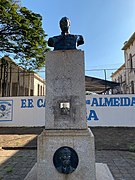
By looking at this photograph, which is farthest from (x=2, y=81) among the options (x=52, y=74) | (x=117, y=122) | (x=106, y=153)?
(x=52, y=74)

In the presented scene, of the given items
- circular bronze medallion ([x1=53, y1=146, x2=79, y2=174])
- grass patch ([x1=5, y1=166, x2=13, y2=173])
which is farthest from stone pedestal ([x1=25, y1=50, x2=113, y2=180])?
grass patch ([x1=5, y1=166, x2=13, y2=173])

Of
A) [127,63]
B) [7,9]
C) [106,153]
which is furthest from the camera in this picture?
[127,63]

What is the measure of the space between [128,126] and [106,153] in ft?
17.0

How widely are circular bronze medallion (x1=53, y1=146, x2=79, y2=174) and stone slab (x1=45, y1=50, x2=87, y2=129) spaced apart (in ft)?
1.31

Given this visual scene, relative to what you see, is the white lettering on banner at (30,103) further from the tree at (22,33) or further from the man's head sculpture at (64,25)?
the man's head sculpture at (64,25)

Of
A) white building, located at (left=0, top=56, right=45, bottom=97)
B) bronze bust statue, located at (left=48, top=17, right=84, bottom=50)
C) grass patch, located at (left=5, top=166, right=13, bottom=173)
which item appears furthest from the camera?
white building, located at (left=0, top=56, right=45, bottom=97)

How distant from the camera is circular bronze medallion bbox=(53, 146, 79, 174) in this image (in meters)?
2.75

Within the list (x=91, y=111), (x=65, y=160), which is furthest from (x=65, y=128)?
(x=91, y=111)

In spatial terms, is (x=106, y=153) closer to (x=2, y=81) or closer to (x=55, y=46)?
(x=55, y=46)

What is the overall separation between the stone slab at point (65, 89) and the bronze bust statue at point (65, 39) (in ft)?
0.57

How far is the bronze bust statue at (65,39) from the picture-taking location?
10.9 feet

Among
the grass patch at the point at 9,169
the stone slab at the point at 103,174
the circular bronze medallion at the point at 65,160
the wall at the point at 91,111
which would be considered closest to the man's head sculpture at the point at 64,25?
the circular bronze medallion at the point at 65,160

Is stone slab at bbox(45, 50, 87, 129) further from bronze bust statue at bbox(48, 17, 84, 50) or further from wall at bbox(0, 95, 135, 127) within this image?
wall at bbox(0, 95, 135, 127)

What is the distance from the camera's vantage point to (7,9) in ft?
36.2
